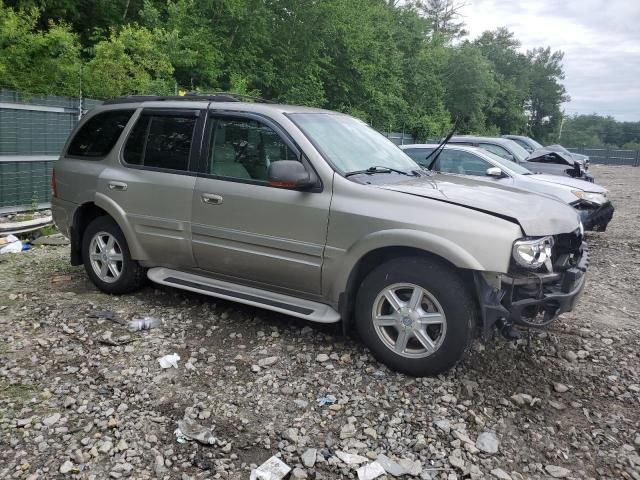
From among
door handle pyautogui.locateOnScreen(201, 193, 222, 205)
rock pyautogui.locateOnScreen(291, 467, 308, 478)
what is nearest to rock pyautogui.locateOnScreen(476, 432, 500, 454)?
rock pyautogui.locateOnScreen(291, 467, 308, 478)

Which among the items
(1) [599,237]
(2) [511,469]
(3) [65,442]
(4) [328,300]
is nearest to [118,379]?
(3) [65,442]

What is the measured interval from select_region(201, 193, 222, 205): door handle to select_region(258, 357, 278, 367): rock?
1299 mm

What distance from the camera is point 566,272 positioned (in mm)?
3559

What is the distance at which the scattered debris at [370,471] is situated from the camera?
2.72 m

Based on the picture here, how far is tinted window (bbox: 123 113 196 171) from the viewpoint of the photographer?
4582 mm

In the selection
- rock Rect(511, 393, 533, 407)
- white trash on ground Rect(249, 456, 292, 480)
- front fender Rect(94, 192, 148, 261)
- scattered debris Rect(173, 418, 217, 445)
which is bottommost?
scattered debris Rect(173, 418, 217, 445)

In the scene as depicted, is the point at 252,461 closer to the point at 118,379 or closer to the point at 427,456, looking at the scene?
the point at 427,456

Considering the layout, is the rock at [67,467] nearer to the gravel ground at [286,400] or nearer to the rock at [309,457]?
the gravel ground at [286,400]

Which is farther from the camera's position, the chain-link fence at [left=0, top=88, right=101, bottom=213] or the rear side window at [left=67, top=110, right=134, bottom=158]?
the chain-link fence at [left=0, top=88, right=101, bottom=213]

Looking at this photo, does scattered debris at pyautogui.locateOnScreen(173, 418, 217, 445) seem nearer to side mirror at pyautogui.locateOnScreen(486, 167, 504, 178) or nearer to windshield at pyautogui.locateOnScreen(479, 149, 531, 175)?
side mirror at pyautogui.locateOnScreen(486, 167, 504, 178)

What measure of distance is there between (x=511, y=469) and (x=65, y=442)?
2.43 meters

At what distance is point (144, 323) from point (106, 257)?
102 cm

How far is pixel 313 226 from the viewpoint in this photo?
3.85 metres

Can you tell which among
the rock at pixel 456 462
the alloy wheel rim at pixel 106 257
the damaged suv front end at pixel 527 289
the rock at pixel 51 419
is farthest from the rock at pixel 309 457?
the alloy wheel rim at pixel 106 257
